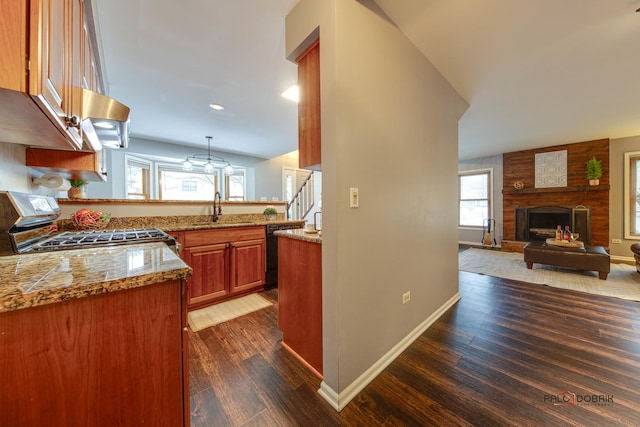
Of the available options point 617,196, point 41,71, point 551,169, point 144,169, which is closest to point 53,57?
point 41,71

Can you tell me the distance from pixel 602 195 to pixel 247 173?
26.1 ft

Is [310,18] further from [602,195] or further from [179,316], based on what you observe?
[602,195]

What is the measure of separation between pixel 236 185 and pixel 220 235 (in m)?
3.76

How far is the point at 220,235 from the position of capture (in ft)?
8.97

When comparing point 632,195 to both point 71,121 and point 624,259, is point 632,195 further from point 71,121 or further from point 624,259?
point 71,121

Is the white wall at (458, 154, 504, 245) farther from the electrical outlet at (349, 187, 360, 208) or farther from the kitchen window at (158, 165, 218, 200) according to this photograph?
the kitchen window at (158, 165, 218, 200)

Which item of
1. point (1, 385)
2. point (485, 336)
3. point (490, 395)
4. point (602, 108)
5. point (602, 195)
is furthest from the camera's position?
point (602, 195)

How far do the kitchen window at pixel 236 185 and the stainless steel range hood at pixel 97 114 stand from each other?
4564mm

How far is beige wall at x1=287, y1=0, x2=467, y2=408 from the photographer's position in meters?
1.38

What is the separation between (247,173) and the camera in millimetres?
6137

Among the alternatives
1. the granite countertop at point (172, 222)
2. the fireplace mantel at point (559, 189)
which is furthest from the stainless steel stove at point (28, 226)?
the fireplace mantel at point (559, 189)

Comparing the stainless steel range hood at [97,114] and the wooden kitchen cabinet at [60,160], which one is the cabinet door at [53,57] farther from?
the wooden kitchen cabinet at [60,160]

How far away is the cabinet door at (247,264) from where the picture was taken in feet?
9.36

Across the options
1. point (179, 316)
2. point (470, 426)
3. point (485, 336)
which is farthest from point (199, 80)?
point (485, 336)
